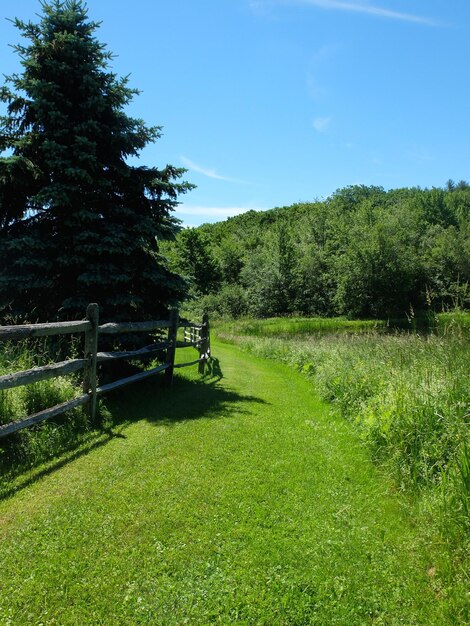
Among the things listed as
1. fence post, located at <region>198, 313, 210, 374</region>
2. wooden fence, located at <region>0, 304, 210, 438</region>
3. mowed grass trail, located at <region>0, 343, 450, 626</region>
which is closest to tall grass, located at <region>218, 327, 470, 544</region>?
mowed grass trail, located at <region>0, 343, 450, 626</region>

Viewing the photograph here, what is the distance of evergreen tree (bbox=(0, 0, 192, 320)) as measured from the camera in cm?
746

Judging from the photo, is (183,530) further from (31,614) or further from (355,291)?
(355,291)

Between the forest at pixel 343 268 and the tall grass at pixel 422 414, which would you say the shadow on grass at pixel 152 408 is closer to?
the tall grass at pixel 422 414

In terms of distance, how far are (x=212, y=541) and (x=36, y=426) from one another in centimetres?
297

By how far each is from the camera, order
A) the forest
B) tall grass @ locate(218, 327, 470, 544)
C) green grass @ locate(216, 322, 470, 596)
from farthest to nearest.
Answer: the forest
tall grass @ locate(218, 327, 470, 544)
green grass @ locate(216, 322, 470, 596)

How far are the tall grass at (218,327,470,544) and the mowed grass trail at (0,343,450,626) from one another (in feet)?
1.13

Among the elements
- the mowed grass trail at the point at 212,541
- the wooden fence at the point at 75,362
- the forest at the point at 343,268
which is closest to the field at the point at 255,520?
the mowed grass trail at the point at 212,541

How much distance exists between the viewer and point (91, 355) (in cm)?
579

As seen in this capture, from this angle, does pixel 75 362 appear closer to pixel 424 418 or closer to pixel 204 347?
pixel 424 418

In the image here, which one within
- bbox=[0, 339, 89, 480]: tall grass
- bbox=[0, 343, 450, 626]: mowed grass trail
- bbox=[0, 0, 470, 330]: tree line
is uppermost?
bbox=[0, 0, 470, 330]: tree line

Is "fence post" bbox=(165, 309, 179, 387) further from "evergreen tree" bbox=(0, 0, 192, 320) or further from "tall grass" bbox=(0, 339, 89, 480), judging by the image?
"tall grass" bbox=(0, 339, 89, 480)

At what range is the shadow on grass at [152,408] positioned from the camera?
4.31 m

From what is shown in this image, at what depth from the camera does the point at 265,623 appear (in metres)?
2.64

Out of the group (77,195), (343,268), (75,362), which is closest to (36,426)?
(75,362)
